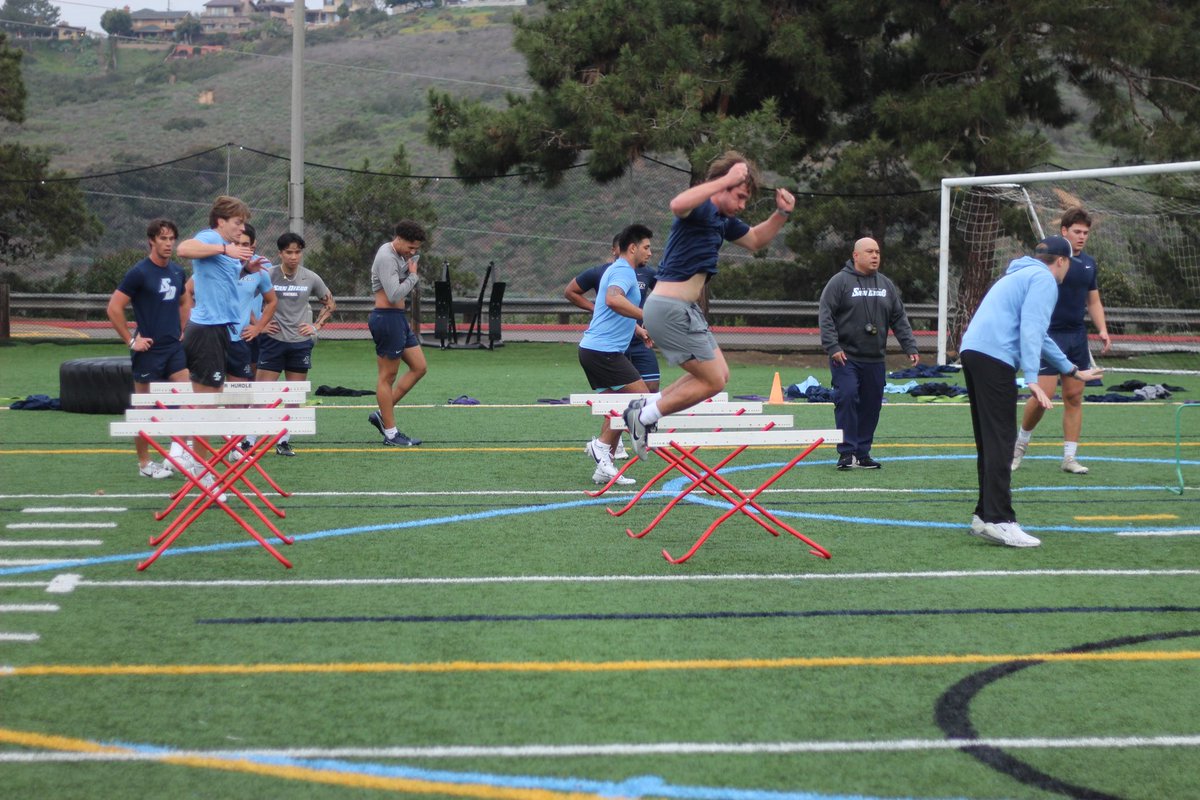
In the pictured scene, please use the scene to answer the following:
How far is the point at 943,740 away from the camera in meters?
4.59

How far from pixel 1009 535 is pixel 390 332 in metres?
6.42

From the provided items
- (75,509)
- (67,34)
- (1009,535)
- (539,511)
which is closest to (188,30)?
(67,34)

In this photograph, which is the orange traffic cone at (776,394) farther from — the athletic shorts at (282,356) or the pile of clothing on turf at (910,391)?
the athletic shorts at (282,356)

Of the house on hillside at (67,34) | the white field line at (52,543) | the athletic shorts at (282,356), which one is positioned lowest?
the white field line at (52,543)

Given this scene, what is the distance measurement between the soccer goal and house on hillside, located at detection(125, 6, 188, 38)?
93.7 m

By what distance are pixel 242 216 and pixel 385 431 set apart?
347cm

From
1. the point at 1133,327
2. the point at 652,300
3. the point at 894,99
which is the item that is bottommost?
the point at 1133,327

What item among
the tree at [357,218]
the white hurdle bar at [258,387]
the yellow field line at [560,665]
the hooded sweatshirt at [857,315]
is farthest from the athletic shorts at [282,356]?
the tree at [357,218]

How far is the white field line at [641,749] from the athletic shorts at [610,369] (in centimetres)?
627

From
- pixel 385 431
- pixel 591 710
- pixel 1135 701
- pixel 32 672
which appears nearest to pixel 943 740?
pixel 1135 701

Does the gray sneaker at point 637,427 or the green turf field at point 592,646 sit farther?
the gray sneaker at point 637,427

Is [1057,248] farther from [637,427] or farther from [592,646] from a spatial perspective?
[592,646]

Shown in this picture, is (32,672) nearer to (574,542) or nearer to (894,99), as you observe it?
(574,542)

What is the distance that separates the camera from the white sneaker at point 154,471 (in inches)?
420
